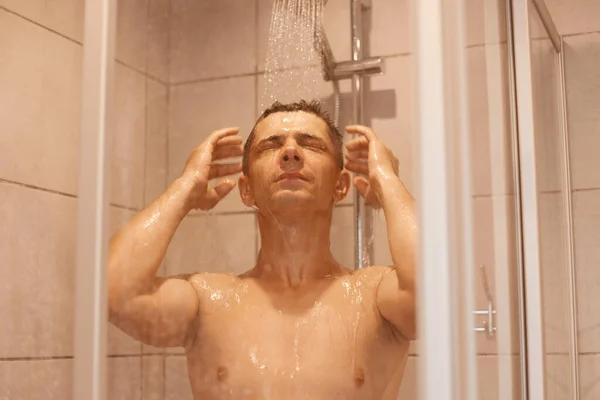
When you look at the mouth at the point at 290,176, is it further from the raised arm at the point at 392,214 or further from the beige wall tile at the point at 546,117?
Answer: the beige wall tile at the point at 546,117

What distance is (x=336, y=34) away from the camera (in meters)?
1.23

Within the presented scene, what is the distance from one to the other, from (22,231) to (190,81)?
0.34 meters

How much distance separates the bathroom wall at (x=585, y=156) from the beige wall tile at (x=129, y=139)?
0.81m

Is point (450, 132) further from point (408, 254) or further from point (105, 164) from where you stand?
point (105, 164)

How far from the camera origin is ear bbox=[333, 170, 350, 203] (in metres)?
1.14

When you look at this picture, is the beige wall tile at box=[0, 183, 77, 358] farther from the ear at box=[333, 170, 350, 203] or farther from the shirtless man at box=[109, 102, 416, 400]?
the ear at box=[333, 170, 350, 203]

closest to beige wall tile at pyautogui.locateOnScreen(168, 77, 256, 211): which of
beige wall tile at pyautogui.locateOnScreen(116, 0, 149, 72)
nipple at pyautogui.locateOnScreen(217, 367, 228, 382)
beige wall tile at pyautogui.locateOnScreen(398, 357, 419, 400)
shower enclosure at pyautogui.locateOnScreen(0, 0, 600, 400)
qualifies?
shower enclosure at pyautogui.locateOnScreen(0, 0, 600, 400)

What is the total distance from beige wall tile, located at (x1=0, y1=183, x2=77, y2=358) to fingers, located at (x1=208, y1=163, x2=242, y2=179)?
21cm

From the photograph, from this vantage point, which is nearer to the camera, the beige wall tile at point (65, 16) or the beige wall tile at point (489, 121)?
the beige wall tile at point (489, 121)

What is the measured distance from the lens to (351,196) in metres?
1.13

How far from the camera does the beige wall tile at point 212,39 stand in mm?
1146

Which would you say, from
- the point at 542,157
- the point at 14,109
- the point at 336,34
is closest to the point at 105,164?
the point at 14,109

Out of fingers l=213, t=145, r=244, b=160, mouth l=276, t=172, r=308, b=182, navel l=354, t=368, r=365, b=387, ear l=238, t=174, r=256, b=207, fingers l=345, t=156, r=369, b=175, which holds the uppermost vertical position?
fingers l=213, t=145, r=244, b=160

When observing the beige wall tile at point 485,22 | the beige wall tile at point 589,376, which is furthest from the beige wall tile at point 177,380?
the beige wall tile at point 589,376
